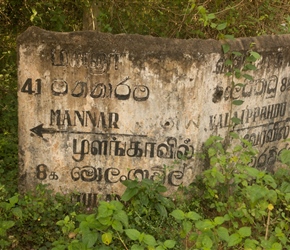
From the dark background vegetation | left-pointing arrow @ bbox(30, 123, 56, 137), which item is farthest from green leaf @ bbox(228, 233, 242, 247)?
the dark background vegetation

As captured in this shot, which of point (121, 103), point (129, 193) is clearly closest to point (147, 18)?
point (121, 103)

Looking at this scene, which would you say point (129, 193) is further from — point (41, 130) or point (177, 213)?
point (41, 130)

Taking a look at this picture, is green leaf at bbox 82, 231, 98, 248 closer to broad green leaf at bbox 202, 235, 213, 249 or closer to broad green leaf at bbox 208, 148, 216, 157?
broad green leaf at bbox 202, 235, 213, 249

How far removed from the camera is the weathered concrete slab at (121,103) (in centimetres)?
361

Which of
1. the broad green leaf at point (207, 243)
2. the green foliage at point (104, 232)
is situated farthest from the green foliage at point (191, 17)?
the broad green leaf at point (207, 243)

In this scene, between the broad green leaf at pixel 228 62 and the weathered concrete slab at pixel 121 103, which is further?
the broad green leaf at pixel 228 62

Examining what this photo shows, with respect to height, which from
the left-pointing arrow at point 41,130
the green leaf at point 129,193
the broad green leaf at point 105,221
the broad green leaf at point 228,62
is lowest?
the green leaf at point 129,193

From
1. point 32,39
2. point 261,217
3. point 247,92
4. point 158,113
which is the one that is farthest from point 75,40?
point 261,217

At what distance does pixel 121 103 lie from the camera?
12.3 feet

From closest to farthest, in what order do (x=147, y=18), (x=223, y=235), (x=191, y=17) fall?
(x=223, y=235) → (x=191, y=17) → (x=147, y=18)

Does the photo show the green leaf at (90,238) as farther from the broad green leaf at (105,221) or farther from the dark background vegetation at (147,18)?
the dark background vegetation at (147,18)

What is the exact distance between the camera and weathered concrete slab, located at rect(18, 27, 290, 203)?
3.61 meters

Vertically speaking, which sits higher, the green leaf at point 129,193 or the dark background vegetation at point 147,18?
the dark background vegetation at point 147,18

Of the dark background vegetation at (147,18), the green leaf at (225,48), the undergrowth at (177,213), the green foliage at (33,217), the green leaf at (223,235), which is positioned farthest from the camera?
the dark background vegetation at (147,18)
